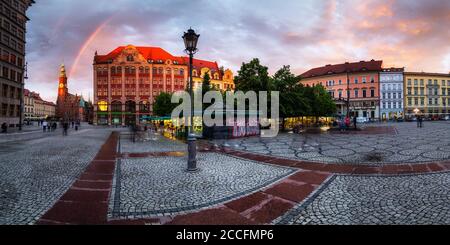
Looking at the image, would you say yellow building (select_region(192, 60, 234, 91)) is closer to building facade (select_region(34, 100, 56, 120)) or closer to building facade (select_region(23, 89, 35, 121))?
building facade (select_region(23, 89, 35, 121))

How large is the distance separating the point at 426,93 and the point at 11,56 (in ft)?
377

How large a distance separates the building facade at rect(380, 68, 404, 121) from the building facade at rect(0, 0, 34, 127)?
315ft

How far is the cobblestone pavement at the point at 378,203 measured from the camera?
3.83 meters

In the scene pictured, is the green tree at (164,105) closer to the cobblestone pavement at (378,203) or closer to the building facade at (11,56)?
the building facade at (11,56)

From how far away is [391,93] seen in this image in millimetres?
76125

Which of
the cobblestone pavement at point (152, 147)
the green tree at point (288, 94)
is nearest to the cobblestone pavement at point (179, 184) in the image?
the cobblestone pavement at point (152, 147)

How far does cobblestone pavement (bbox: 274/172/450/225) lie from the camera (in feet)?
12.6

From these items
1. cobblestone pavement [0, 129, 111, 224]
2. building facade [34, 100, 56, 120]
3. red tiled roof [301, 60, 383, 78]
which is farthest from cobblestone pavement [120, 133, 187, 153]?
building facade [34, 100, 56, 120]

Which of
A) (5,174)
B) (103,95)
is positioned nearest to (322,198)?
(5,174)

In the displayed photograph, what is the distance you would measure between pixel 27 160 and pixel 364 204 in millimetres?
12420

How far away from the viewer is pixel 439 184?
559cm

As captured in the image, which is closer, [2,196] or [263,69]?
[2,196]

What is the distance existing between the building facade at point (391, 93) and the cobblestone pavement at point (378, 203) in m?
83.7

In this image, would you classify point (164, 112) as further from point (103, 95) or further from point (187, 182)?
point (187, 182)
